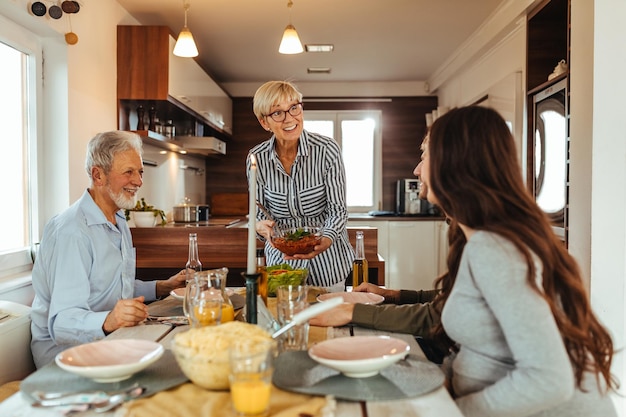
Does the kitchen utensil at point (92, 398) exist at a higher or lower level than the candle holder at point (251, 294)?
lower

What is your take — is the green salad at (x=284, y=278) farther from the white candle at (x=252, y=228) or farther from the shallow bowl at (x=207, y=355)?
the shallow bowl at (x=207, y=355)

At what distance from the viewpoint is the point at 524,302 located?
1012 mm

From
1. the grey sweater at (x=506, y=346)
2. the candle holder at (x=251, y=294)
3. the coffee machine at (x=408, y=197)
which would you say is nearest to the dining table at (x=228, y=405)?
the grey sweater at (x=506, y=346)

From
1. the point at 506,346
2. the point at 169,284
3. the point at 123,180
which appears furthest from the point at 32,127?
the point at 506,346

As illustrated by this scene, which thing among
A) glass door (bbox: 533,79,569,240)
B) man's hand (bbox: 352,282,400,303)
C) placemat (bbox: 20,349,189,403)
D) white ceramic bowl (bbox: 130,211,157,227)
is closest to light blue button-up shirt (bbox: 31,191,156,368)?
placemat (bbox: 20,349,189,403)

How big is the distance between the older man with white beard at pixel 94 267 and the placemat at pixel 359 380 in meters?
0.61

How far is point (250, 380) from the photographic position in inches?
36.1

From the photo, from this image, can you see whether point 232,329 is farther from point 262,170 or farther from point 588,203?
point 588,203

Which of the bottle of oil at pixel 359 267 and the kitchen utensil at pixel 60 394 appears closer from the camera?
the kitchen utensil at pixel 60 394

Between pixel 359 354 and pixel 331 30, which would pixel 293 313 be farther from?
pixel 331 30

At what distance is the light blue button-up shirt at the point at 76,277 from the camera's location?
170 cm

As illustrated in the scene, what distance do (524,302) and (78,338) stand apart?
4.18ft

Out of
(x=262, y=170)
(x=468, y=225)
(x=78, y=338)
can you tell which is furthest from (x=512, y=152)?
(x=262, y=170)

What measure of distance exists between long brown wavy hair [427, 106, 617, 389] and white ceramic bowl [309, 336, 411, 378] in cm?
31
